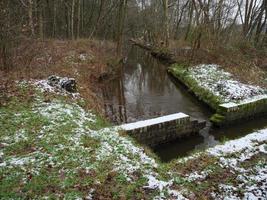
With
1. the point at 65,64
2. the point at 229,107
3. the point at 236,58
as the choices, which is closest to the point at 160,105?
the point at 229,107

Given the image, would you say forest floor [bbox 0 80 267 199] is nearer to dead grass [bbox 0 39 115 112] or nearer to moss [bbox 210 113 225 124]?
moss [bbox 210 113 225 124]

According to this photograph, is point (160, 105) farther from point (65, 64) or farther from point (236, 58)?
point (236, 58)

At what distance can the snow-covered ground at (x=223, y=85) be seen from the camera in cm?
1211

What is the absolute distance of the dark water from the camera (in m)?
9.20

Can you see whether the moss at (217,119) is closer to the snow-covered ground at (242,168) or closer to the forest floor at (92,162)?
the forest floor at (92,162)

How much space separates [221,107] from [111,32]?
24.8 metres

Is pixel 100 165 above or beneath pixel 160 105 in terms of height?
above

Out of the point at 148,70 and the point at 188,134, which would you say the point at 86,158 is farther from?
the point at 148,70

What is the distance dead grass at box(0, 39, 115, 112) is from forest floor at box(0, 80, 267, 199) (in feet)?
8.05

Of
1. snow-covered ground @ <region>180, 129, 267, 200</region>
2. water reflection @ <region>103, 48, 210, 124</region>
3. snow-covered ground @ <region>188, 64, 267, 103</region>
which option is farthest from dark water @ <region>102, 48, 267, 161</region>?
snow-covered ground @ <region>180, 129, 267, 200</region>

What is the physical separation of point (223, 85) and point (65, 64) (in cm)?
782

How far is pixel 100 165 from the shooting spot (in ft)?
20.3

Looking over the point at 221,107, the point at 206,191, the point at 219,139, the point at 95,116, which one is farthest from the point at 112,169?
the point at 221,107

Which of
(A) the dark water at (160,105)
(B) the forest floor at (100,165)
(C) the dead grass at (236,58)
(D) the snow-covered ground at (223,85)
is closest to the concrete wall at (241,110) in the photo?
(A) the dark water at (160,105)
